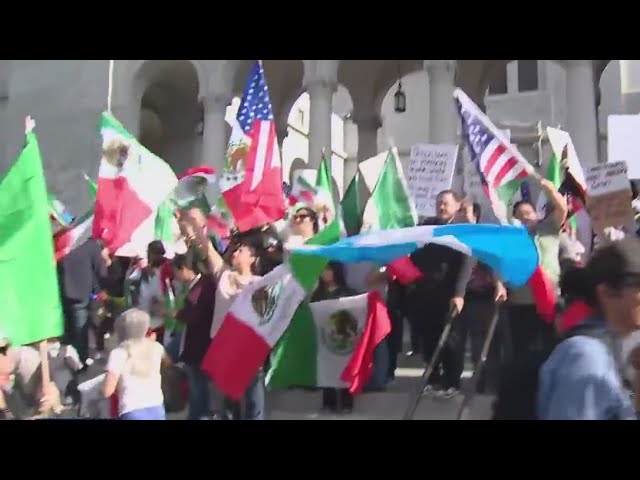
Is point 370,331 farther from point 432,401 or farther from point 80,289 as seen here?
point 80,289

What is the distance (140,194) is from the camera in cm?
648

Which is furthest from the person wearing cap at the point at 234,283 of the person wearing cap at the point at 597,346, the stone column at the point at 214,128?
the stone column at the point at 214,128

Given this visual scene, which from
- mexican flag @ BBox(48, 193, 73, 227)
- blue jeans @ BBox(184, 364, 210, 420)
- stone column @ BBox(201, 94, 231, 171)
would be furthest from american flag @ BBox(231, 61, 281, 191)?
stone column @ BBox(201, 94, 231, 171)

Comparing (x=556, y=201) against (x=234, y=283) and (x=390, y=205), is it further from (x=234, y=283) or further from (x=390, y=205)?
(x=234, y=283)

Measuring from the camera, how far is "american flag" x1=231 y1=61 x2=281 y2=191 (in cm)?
617

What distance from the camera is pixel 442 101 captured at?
10266 mm

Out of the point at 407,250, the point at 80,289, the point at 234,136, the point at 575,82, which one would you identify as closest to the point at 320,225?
the point at 234,136

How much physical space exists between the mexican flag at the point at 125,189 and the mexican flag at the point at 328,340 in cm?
193

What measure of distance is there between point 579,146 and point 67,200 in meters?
7.38

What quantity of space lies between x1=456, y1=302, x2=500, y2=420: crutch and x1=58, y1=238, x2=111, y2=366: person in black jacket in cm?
316

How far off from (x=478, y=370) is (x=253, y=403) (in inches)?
59.3

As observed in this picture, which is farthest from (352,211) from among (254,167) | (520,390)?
(520,390)

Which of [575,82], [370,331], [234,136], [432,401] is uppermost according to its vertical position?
[575,82]

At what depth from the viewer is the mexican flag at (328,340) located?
5254 millimetres
